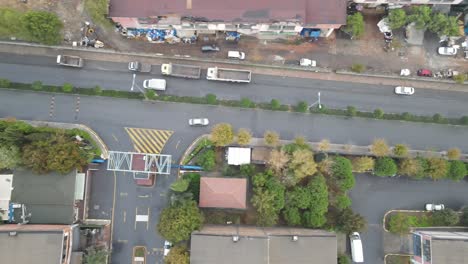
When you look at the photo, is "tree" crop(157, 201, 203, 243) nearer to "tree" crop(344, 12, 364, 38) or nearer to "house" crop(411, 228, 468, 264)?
"house" crop(411, 228, 468, 264)

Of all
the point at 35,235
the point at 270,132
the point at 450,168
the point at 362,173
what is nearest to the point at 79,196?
the point at 35,235

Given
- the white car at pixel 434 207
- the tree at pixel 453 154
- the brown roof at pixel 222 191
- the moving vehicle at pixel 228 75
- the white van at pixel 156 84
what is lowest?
the white car at pixel 434 207

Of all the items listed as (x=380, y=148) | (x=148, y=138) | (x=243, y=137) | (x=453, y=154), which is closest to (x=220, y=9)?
(x=243, y=137)

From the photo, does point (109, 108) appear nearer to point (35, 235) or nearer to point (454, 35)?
point (35, 235)

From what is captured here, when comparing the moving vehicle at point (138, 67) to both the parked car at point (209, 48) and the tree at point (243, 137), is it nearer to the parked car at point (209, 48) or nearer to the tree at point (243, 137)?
the parked car at point (209, 48)

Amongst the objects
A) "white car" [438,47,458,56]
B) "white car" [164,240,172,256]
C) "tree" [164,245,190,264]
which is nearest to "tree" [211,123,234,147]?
"tree" [164,245,190,264]

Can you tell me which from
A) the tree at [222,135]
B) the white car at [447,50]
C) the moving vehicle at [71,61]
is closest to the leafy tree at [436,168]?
the white car at [447,50]
